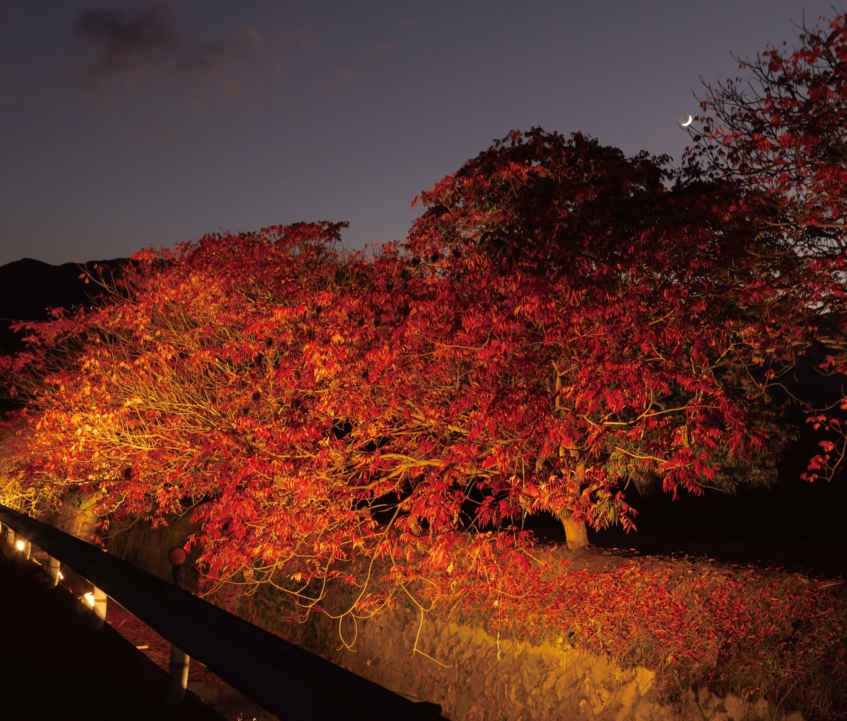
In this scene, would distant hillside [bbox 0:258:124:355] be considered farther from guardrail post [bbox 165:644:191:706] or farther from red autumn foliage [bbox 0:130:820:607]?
guardrail post [bbox 165:644:191:706]

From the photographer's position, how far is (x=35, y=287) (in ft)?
368

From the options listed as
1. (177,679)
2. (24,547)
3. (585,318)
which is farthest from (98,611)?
(24,547)

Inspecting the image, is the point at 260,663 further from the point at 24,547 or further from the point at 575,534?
the point at 24,547

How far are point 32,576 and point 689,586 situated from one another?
946cm

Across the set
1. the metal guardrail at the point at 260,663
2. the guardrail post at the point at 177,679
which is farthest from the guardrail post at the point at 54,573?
the guardrail post at the point at 177,679

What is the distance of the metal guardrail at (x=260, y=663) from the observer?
385 cm

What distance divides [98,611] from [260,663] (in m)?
4.46

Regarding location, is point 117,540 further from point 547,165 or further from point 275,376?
point 547,165

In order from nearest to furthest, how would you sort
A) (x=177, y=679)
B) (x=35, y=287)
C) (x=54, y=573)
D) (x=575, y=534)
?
(x=177, y=679)
(x=54, y=573)
(x=575, y=534)
(x=35, y=287)

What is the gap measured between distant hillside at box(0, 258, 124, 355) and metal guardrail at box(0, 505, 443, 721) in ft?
323

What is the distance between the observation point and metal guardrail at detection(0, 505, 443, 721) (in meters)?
3.85

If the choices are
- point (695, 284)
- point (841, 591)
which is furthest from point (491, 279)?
point (841, 591)

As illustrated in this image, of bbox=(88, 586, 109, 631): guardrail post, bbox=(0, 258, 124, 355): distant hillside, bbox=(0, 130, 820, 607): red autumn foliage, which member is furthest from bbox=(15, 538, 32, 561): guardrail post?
bbox=(0, 258, 124, 355): distant hillside

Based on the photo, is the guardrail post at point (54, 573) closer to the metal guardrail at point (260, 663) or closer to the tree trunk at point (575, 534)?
the metal guardrail at point (260, 663)
